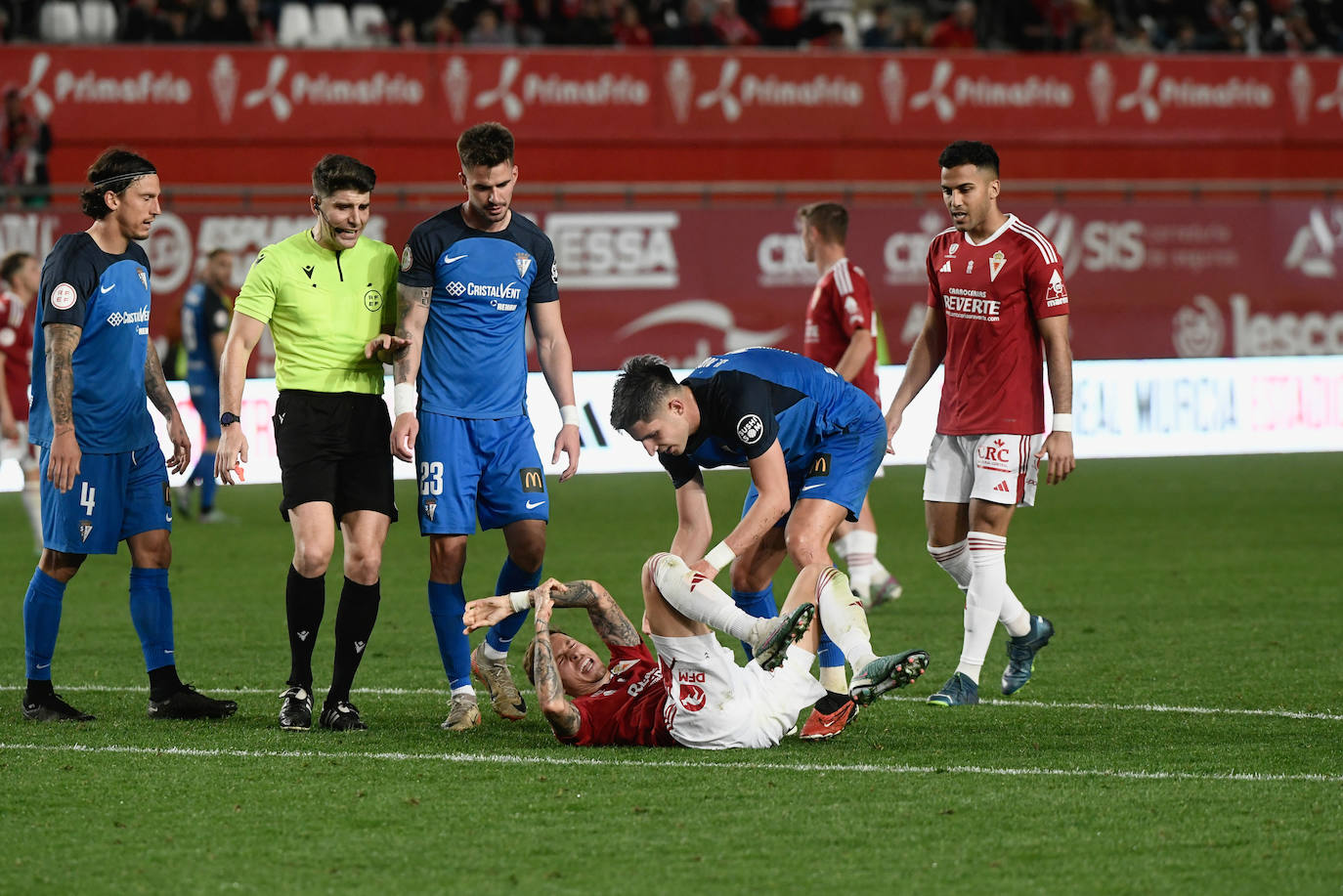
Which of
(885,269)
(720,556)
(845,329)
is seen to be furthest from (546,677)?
(885,269)

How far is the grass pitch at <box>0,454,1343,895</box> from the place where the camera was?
4.70 m

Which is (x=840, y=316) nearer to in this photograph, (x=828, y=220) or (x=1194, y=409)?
(x=828, y=220)

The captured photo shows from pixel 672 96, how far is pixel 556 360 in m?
15.7

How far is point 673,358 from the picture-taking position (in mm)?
20344

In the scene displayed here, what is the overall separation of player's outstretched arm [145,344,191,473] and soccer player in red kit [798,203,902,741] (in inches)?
161

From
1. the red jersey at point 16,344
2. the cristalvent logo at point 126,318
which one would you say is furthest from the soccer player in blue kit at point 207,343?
the cristalvent logo at point 126,318

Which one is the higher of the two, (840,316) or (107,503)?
(840,316)

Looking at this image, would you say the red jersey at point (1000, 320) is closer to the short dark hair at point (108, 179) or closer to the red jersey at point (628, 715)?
the red jersey at point (628, 715)

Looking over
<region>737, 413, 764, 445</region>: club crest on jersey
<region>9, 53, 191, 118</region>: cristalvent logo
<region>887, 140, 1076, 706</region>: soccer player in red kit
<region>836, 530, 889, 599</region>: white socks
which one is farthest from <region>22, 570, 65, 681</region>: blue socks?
<region>9, 53, 191, 118</region>: cristalvent logo

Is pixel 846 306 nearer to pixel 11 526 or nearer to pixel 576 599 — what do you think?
pixel 576 599

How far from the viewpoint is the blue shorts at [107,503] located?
6.93 meters

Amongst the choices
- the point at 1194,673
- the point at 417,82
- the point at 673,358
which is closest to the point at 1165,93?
the point at 673,358

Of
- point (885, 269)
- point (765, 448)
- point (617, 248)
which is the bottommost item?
point (765, 448)

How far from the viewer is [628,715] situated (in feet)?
21.2
